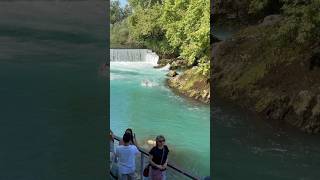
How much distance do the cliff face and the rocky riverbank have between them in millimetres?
3308

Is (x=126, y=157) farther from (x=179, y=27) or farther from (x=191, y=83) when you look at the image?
(x=191, y=83)

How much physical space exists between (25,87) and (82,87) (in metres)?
1.96

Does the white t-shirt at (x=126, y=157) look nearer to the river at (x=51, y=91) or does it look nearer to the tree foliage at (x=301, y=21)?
the river at (x=51, y=91)

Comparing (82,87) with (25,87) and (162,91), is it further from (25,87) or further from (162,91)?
(162,91)

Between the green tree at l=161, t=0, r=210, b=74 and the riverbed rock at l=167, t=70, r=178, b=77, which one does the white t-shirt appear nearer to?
the green tree at l=161, t=0, r=210, b=74

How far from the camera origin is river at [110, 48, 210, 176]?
49.0 feet

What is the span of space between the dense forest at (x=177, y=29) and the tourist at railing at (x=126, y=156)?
43.2ft

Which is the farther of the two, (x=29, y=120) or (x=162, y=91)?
(x=162, y=91)

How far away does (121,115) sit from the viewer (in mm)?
21594

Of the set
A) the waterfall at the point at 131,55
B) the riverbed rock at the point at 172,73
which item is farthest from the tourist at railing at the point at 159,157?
the waterfall at the point at 131,55

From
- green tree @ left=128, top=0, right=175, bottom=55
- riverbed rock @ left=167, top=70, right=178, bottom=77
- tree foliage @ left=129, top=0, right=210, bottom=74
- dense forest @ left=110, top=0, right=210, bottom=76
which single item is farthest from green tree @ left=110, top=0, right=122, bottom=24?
riverbed rock @ left=167, top=70, right=178, bottom=77

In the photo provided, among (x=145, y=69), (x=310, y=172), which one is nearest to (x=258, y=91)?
(x=310, y=172)

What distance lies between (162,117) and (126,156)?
1535cm

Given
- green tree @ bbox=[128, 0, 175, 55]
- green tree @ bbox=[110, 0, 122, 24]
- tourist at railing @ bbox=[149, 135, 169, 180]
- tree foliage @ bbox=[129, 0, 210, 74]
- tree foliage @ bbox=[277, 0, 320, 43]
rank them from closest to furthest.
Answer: tourist at railing @ bbox=[149, 135, 169, 180] → tree foliage @ bbox=[277, 0, 320, 43] → tree foliage @ bbox=[129, 0, 210, 74] → green tree @ bbox=[128, 0, 175, 55] → green tree @ bbox=[110, 0, 122, 24]
